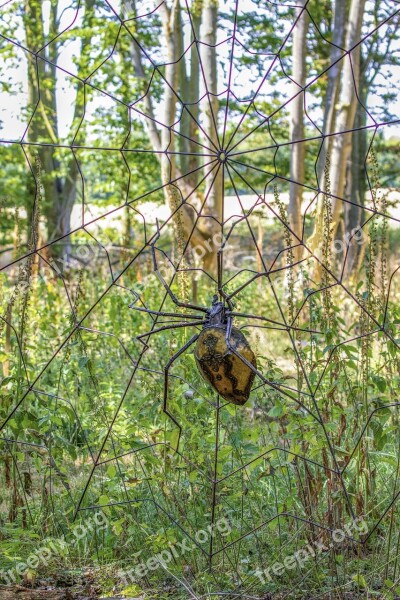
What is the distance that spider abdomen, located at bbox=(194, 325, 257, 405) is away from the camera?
1668mm

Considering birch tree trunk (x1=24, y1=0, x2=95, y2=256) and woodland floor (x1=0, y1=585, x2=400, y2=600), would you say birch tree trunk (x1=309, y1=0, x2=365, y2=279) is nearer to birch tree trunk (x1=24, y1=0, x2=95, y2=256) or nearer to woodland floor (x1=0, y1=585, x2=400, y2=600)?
birch tree trunk (x1=24, y1=0, x2=95, y2=256)

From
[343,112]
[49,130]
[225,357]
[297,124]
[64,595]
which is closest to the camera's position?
[225,357]

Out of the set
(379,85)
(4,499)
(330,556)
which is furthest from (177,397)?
(379,85)

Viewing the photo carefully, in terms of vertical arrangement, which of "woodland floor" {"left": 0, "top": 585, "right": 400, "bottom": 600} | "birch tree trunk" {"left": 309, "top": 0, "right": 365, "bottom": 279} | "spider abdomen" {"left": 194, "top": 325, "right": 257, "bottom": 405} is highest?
"birch tree trunk" {"left": 309, "top": 0, "right": 365, "bottom": 279}

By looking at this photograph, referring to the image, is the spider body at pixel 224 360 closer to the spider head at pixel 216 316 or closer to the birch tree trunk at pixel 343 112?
the spider head at pixel 216 316

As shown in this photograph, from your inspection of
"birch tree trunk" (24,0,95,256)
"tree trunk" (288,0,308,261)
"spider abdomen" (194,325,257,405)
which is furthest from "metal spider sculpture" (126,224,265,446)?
"birch tree trunk" (24,0,95,256)

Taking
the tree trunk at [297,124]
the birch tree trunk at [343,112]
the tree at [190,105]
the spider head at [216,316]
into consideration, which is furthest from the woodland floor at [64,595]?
the tree trunk at [297,124]

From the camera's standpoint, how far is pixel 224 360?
5.46 feet

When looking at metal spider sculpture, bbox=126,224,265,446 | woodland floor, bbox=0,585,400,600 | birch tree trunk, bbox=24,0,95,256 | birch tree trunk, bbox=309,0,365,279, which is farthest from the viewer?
birch tree trunk, bbox=24,0,95,256

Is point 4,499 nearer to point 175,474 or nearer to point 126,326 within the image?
point 175,474

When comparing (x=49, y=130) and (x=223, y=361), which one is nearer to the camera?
(x=223, y=361)

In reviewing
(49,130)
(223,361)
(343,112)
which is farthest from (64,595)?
(49,130)

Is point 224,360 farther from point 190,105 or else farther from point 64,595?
point 190,105

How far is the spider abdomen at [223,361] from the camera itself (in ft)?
5.47
